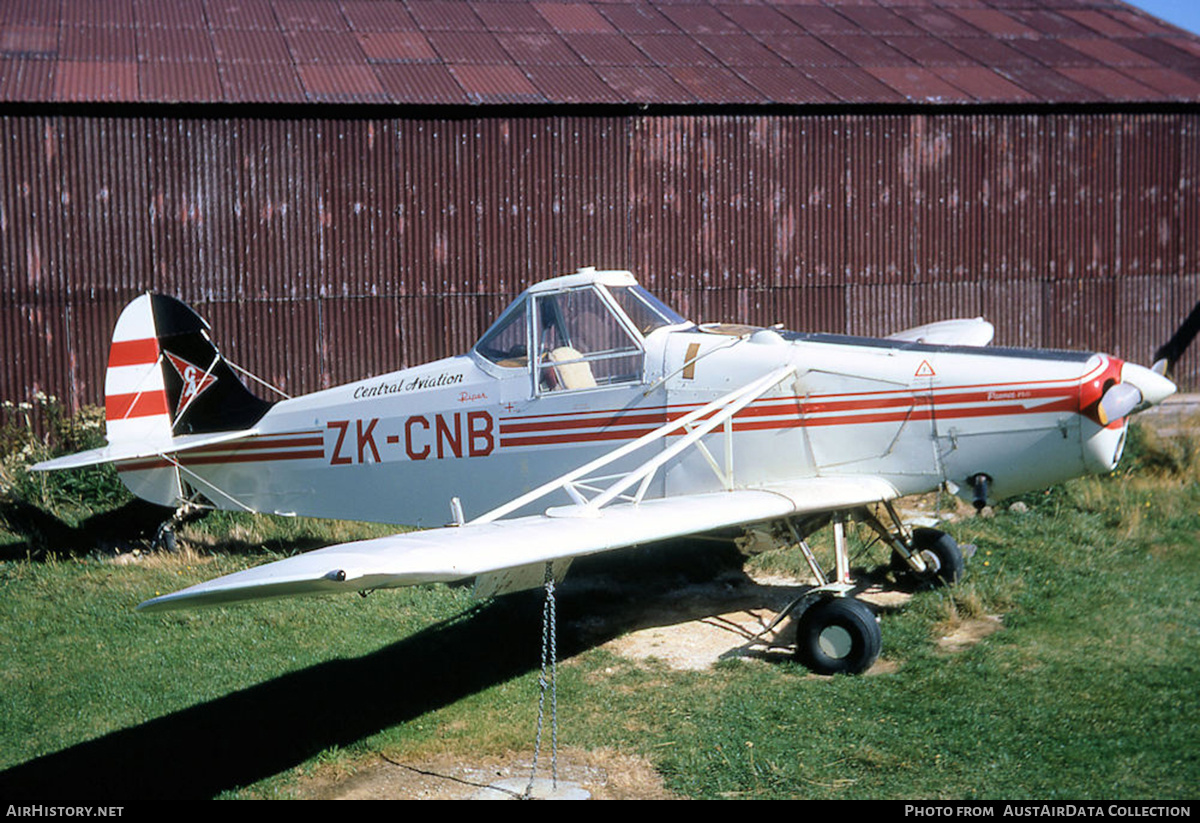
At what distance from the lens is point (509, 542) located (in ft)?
18.5

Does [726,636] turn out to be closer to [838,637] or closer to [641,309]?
[838,637]

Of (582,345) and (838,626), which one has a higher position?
(582,345)

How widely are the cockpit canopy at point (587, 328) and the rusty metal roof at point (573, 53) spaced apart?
20.1ft

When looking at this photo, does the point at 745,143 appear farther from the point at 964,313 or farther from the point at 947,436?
the point at 947,436

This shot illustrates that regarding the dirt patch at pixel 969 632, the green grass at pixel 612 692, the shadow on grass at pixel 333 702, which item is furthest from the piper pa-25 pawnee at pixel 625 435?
the shadow on grass at pixel 333 702

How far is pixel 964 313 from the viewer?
1480cm

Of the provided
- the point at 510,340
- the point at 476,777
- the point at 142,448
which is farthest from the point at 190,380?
the point at 476,777

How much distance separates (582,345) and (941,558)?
11.4 feet

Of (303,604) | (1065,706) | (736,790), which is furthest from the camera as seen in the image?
(303,604)

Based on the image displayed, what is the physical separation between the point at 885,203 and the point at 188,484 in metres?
9.65

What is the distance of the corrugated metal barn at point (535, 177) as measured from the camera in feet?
42.0

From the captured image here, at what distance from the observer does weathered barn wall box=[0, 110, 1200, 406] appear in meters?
12.7

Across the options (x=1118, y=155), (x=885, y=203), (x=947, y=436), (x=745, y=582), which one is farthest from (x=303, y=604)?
(x=1118, y=155)

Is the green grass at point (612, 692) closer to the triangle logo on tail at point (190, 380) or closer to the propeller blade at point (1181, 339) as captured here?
the triangle logo on tail at point (190, 380)
